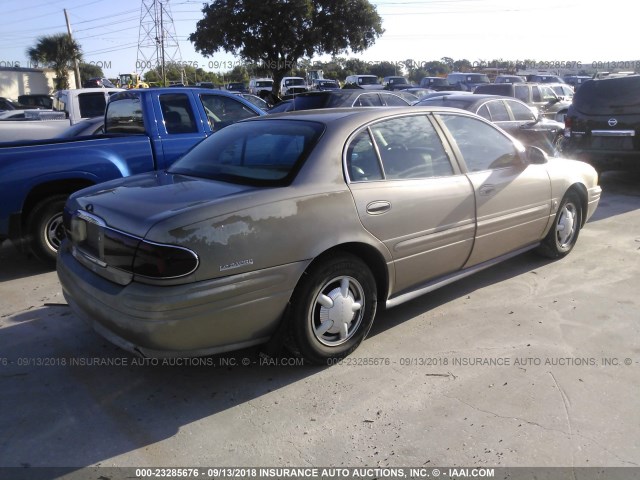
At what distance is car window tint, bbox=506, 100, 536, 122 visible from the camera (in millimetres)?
10234

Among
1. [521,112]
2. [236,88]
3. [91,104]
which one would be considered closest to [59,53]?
[236,88]

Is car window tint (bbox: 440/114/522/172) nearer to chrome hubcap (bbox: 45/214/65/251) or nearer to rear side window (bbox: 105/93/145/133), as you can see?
rear side window (bbox: 105/93/145/133)

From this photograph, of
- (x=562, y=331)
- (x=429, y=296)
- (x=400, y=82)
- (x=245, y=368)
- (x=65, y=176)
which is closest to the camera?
(x=245, y=368)

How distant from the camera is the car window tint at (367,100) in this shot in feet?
35.5

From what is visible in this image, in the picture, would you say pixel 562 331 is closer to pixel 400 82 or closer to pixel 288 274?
pixel 288 274

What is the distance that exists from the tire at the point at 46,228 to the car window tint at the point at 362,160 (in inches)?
125

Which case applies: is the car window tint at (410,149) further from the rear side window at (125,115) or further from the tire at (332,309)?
the rear side window at (125,115)

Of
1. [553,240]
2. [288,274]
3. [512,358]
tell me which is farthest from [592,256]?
[288,274]

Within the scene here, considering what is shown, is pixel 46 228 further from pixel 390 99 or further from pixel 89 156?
pixel 390 99

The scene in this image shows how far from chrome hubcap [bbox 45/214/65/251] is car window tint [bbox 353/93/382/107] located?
6.88 meters

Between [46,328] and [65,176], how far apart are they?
1.73 m

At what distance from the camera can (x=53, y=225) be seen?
5.26 m

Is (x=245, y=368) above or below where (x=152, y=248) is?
below

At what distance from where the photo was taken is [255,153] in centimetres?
365
